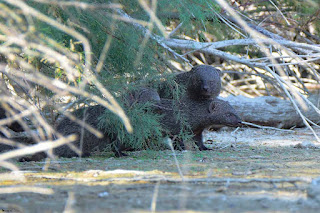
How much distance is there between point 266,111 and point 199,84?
2243 mm

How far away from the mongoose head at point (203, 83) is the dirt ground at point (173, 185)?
1056 mm

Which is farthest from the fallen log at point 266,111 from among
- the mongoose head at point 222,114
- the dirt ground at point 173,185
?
the dirt ground at point 173,185

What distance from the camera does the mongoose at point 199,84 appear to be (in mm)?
5137

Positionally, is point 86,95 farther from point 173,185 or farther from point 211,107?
point 211,107

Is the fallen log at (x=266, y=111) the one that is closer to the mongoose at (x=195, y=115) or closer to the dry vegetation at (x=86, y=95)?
the dry vegetation at (x=86, y=95)

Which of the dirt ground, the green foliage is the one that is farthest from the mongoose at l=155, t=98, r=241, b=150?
the dirt ground

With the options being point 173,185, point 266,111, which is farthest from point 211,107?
point 173,185

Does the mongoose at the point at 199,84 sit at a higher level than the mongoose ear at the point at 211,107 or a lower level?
higher

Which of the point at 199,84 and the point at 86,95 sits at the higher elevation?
the point at 86,95

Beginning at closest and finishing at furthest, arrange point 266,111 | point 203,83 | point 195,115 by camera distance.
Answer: point 195,115 → point 203,83 → point 266,111

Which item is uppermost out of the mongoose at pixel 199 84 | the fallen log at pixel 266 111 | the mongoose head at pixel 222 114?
the mongoose at pixel 199 84

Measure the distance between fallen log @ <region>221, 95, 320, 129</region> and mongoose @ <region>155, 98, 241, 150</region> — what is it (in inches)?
70.4

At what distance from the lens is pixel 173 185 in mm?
2666

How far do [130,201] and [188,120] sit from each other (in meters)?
2.77
